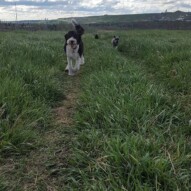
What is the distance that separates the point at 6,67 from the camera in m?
6.40

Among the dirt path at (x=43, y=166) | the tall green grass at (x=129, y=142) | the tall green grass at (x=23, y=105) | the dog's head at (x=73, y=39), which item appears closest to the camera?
the tall green grass at (x=129, y=142)

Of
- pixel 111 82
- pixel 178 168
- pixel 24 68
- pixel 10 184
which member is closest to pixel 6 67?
pixel 24 68

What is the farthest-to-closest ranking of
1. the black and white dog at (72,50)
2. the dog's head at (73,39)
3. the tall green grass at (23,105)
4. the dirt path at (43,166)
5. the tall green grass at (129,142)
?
1. the dog's head at (73,39)
2. the black and white dog at (72,50)
3. the tall green grass at (23,105)
4. the dirt path at (43,166)
5. the tall green grass at (129,142)

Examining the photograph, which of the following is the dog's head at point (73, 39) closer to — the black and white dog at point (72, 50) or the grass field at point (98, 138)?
the black and white dog at point (72, 50)

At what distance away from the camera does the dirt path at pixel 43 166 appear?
9.47ft

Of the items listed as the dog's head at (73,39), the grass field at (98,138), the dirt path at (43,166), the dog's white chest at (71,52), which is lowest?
the dirt path at (43,166)

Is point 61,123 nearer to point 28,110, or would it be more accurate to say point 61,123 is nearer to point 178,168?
point 28,110

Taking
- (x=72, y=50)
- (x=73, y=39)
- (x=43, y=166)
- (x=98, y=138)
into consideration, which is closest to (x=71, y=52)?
(x=72, y=50)

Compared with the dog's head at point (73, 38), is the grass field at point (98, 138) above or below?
below

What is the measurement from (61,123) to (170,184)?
7.28 feet

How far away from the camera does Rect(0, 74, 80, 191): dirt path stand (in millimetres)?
2886

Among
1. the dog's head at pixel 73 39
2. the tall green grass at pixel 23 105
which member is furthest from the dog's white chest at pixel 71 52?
the tall green grass at pixel 23 105

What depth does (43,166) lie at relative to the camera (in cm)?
322

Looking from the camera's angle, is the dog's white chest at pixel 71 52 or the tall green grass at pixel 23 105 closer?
the tall green grass at pixel 23 105
